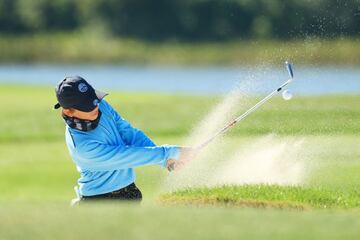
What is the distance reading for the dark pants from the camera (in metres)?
7.77

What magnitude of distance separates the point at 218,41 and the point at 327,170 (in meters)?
62.1

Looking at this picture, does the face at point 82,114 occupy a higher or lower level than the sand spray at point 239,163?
lower

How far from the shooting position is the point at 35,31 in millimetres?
83188

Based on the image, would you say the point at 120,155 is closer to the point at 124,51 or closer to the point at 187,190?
the point at 187,190

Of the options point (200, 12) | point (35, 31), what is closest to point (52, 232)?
point (200, 12)

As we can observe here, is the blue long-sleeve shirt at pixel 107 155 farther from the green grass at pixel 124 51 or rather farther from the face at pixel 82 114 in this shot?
the green grass at pixel 124 51

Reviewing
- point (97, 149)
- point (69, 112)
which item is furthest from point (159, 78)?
point (97, 149)

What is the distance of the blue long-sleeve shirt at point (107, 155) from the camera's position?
24.7ft

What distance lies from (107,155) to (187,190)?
4.56 ft

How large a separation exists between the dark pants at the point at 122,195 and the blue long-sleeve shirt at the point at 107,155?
0.03m

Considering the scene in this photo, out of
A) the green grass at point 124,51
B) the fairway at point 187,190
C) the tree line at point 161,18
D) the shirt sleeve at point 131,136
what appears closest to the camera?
the fairway at point 187,190

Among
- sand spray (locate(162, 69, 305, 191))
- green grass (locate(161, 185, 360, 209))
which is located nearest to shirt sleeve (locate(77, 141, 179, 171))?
green grass (locate(161, 185, 360, 209))

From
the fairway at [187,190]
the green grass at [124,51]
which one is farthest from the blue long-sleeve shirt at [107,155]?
the green grass at [124,51]

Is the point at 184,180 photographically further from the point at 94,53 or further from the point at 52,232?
the point at 94,53
